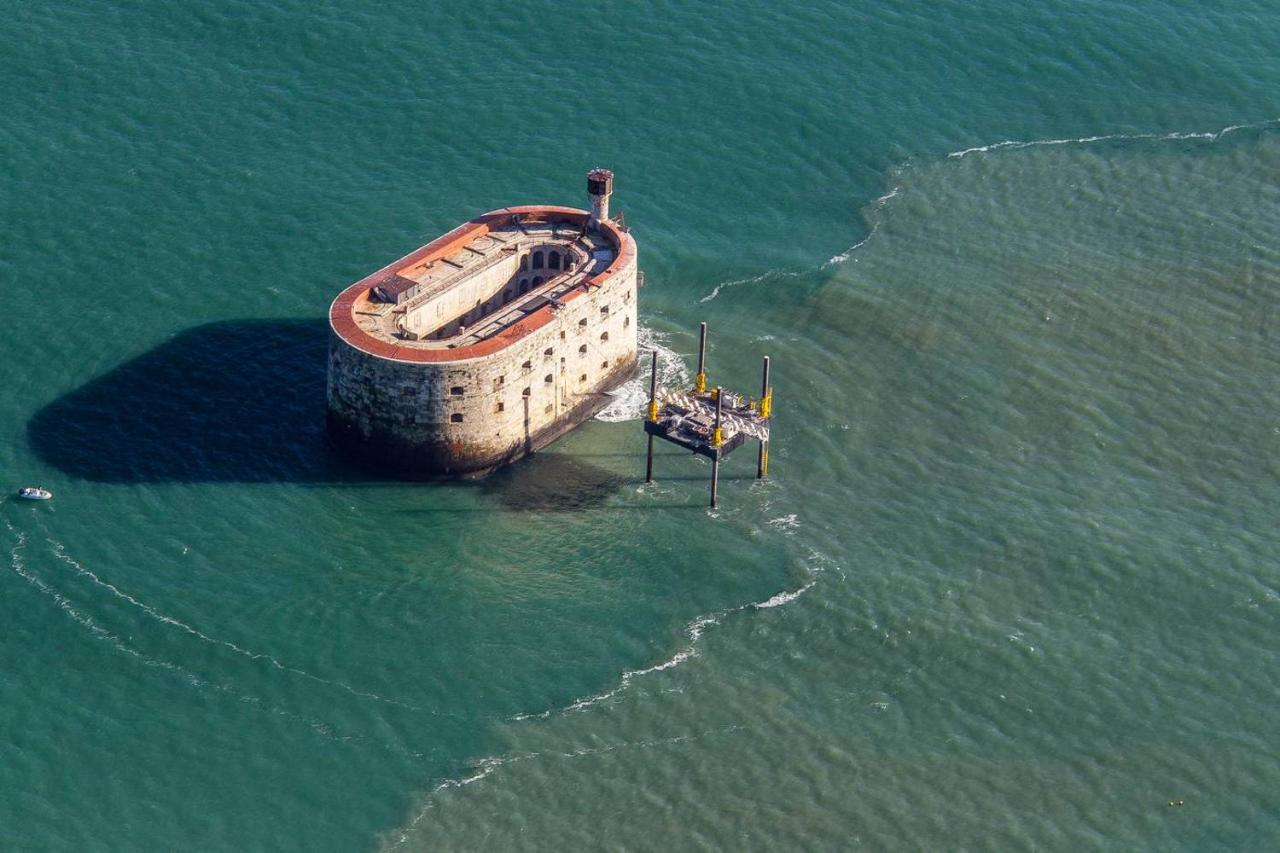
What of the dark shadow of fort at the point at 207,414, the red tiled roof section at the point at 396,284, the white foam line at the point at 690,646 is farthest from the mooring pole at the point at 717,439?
the dark shadow of fort at the point at 207,414

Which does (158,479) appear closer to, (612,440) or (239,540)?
(239,540)

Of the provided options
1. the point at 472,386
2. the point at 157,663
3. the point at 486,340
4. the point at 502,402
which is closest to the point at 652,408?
the point at 502,402

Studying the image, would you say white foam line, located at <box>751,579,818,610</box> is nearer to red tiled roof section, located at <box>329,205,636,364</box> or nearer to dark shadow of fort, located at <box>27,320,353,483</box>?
red tiled roof section, located at <box>329,205,636,364</box>

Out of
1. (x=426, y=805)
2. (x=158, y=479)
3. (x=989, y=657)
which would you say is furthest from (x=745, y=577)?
(x=158, y=479)

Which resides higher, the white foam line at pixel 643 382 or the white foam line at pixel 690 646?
the white foam line at pixel 643 382

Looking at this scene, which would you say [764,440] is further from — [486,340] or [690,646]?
[486,340]

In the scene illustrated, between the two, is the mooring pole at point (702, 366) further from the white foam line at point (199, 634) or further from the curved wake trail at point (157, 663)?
the curved wake trail at point (157, 663)
